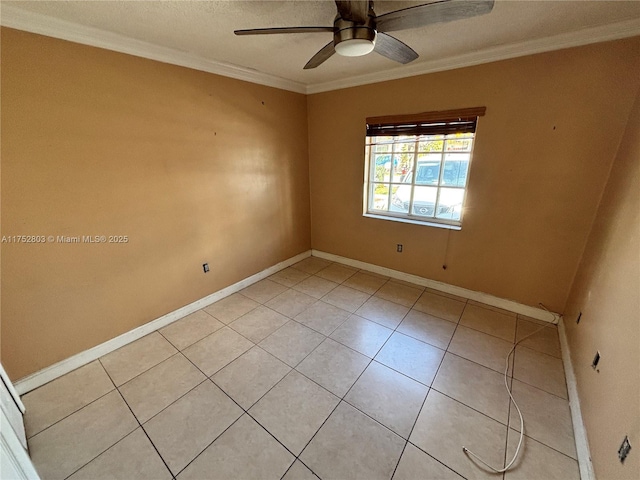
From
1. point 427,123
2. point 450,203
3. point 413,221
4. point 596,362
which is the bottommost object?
point 596,362

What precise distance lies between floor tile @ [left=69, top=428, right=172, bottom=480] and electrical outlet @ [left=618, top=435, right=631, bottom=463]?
1950 mm

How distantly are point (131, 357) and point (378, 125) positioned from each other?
3.16 metres

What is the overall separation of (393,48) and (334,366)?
6.96ft

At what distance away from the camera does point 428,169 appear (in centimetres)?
270

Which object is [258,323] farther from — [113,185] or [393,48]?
[393,48]

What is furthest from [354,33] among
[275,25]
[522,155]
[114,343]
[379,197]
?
[114,343]

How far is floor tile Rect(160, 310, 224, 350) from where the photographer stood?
2.18 meters

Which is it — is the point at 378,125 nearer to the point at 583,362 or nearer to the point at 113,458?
the point at 583,362

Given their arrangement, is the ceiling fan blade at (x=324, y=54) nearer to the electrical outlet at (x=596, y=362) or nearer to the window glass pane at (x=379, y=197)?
the window glass pane at (x=379, y=197)

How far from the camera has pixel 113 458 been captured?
4.38 ft

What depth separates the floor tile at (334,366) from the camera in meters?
1.75

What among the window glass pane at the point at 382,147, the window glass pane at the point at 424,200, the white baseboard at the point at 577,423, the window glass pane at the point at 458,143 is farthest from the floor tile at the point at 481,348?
the window glass pane at the point at 382,147

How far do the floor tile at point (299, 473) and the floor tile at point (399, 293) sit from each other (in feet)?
5.61

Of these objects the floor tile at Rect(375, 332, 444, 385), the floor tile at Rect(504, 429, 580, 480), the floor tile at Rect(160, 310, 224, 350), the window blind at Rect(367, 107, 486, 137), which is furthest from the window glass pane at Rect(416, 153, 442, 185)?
the floor tile at Rect(160, 310, 224, 350)
